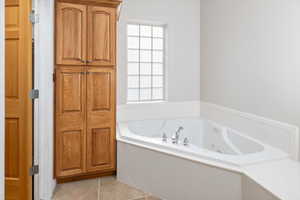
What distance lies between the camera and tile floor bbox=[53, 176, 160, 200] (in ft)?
8.43

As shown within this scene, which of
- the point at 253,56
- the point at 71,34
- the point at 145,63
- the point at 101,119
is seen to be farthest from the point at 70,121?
the point at 253,56

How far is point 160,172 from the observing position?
100 inches

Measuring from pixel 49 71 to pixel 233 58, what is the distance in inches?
91.0

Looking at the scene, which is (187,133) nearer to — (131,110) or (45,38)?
(131,110)

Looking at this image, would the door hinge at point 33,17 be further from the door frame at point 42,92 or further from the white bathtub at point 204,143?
the white bathtub at point 204,143

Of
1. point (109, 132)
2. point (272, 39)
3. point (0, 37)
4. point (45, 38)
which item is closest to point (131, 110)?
point (109, 132)

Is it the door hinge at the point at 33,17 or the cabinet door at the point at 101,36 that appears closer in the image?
the door hinge at the point at 33,17

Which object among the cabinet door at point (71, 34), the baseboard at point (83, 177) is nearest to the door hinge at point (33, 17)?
the cabinet door at point (71, 34)

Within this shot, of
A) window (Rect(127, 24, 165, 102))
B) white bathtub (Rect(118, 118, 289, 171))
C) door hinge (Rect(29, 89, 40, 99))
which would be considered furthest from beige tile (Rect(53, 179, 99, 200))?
window (Rect(127, 24, 165, 102))

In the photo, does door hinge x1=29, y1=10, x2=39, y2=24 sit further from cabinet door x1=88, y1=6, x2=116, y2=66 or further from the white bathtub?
the white bathtub

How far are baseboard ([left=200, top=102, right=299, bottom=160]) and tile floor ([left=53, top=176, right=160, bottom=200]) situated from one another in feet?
4.55

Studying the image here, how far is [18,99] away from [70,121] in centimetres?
72

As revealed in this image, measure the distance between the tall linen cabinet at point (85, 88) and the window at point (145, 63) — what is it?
1.01m

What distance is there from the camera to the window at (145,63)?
3.99 m
